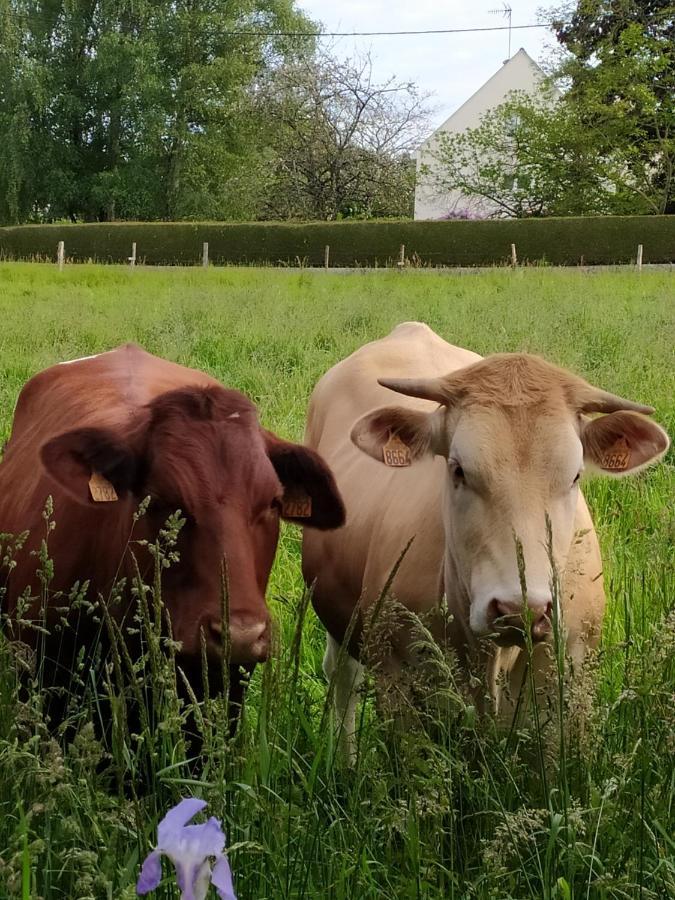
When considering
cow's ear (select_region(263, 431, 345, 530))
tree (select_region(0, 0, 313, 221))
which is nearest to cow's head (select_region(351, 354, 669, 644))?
cow's ear (select_region(263, 431, 345, 530))

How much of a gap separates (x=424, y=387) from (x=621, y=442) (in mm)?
632

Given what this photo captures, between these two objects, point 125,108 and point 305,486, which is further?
point 125,108

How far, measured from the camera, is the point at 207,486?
2.70 meters

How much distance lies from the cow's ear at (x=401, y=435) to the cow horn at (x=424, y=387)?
8 cm

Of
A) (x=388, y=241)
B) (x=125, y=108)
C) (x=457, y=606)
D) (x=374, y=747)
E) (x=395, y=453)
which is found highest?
(x=125, y=108)

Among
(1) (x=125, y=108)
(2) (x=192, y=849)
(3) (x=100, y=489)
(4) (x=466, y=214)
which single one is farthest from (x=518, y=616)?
(1) (x=125, y=108)

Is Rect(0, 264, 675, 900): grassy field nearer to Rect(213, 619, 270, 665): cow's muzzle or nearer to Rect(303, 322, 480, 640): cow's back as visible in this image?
Rect(213, 619, 270, 665): cow's muzzle

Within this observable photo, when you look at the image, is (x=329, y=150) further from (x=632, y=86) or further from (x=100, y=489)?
(x=100, y=489)

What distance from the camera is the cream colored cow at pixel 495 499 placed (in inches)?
99.9

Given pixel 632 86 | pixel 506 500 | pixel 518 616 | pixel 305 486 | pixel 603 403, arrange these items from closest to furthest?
1. pixel 518 616
2. pixel 506 500
3. pixel 603 403
4. pixel 305 486
5. pixel 632 86

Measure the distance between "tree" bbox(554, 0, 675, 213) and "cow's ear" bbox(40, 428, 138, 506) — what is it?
37499mm

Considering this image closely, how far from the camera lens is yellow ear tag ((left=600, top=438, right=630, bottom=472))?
9.96ft

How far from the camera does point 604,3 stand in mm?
39562

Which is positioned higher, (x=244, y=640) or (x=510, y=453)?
(x=510, y=453)
